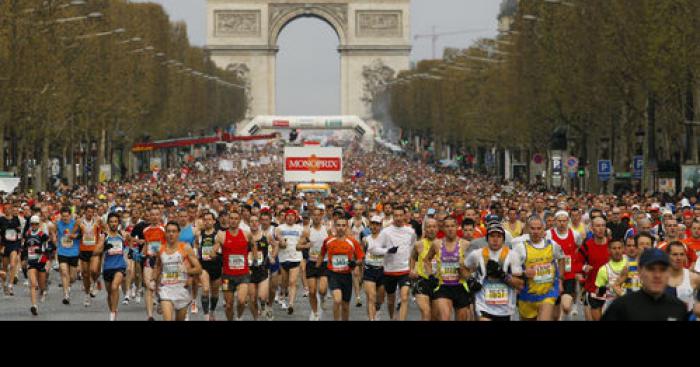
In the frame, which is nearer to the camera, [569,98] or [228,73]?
[569,98]

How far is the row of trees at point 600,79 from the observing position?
45.5 metres

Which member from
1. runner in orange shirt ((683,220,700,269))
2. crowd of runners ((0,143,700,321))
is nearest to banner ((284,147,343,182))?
crowd of runners ((0,143,700,321))

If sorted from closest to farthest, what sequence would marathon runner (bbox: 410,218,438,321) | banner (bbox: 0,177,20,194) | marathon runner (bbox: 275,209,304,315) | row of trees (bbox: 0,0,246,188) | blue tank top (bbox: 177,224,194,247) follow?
marathon runner (bbox: 410,218,438,321) → blue tank top (bbox: 177,224,194,247) → marathon runner (bbox: 275,209,304,315) → banner (bbox: 0,177,20,194) → row of trees (bbox: 0,0,246,188)

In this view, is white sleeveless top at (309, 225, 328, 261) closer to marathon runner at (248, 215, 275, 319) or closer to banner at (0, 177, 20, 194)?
marathon runner at (248, 215, 275, 319)

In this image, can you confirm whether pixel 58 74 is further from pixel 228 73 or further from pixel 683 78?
pixel 228 73

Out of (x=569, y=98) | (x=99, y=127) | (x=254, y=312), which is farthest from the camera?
(x=99, y=127)

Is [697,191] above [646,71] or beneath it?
beneath

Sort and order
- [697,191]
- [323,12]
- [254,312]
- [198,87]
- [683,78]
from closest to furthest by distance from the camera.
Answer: [254,312] → [697,191] → [683,78] → [198,87] → [323,12]

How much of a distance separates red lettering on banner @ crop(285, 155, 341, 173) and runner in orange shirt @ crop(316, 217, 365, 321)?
3651cm

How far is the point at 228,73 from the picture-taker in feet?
566

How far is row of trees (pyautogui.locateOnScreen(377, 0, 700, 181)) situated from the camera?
1793 inches
